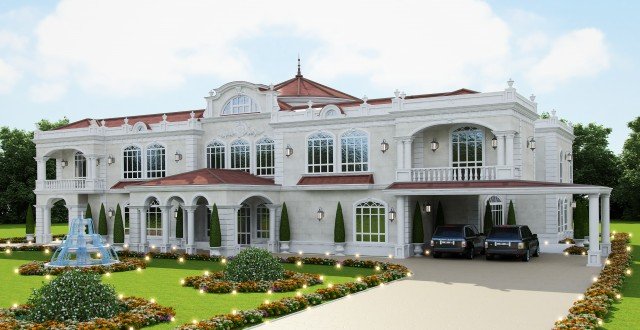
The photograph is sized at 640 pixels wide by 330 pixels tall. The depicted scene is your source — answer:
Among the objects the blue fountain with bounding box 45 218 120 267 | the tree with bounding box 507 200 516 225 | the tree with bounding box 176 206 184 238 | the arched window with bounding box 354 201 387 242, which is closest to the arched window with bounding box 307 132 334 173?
the arched window with bounding box 354 201 387 242

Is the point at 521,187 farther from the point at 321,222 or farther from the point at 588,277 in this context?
the point at 321,222

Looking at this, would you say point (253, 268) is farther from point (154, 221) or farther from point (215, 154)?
point (154, 221)

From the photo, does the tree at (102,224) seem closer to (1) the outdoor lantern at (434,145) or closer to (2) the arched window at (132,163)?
(2) the arched window at (132,163)

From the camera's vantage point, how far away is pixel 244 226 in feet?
110

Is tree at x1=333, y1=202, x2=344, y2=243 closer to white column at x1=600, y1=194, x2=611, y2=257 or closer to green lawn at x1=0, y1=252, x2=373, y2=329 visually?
green lawn at x1=0, y1=252, x2=373, y2=329

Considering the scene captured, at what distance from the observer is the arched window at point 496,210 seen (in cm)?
3158

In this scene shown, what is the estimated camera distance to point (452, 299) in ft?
53.9

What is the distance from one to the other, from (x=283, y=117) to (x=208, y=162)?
5899 millimetres

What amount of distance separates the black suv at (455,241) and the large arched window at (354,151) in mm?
4931

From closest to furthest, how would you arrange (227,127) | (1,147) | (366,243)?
(366,243), (227,127), (1,147)

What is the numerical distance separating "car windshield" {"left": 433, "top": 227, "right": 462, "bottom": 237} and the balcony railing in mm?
2105

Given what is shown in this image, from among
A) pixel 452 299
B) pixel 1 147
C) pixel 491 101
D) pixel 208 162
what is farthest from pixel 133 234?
pixel 1 147

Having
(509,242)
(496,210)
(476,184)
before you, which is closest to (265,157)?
(476,184)

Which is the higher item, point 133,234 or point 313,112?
point 313,112
